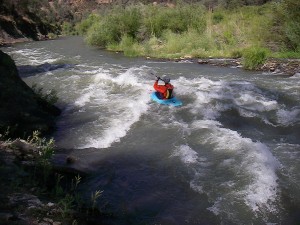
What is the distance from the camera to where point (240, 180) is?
18.7 ft

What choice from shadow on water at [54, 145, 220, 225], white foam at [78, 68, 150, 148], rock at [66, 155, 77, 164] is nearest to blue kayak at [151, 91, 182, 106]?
white foam at [78, 68, 150, 148]

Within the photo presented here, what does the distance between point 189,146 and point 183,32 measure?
59.2ft

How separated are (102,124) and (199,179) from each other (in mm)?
3432

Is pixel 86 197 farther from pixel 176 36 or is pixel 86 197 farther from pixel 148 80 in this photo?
pixel 176 36

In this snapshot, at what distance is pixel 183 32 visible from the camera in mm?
24094

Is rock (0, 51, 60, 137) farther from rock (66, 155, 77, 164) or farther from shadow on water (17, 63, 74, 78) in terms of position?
shadow on water (17, 63, 74, 78)

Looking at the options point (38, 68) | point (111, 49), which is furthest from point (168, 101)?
point (111, 49)

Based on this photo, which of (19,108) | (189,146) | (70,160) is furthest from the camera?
(19,108)

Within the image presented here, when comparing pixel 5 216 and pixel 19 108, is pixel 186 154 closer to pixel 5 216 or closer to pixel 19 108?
pixel 19 108

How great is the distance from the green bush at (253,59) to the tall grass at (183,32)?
2326 mm

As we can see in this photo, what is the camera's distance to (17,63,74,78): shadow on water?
49.9 ft

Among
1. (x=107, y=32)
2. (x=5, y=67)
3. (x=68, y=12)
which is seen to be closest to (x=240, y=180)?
(x=5, y=67)

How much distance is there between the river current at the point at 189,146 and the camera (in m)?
5.07

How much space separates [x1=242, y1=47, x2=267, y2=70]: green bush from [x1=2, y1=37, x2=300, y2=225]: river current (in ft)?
7.22
